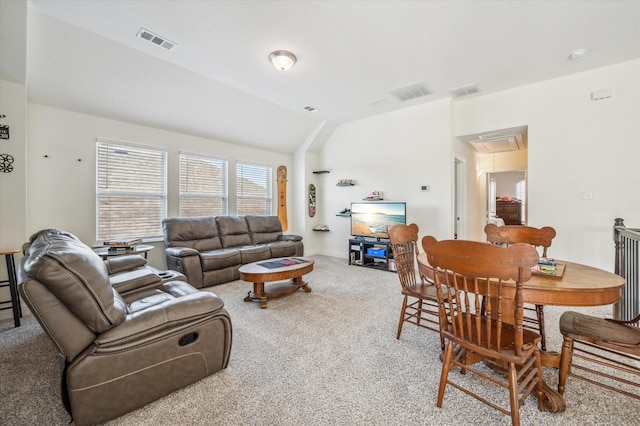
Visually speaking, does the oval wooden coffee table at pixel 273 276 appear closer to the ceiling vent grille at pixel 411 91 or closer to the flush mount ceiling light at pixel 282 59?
the flush mount ceiling light at pixel 282 59

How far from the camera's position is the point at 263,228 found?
546cm

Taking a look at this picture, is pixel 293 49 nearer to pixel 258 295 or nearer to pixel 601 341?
pixel 258 295

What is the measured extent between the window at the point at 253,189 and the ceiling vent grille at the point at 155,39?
281 centimetres

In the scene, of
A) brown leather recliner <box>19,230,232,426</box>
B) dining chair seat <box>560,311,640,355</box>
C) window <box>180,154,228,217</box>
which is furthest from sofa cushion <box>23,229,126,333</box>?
window <box>180,154,228,217</box>

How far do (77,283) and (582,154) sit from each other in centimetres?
560

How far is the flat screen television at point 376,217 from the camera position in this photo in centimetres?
488

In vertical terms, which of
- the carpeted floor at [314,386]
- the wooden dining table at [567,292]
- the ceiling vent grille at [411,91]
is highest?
the ceiling vent grille at [411,91]

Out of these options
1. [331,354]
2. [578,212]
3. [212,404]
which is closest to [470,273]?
[331,354]

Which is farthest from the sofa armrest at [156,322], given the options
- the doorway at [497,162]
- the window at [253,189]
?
the doorway at [497,162]

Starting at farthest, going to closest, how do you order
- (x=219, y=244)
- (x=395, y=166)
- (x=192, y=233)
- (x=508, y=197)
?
(x=508, y=197)
(x=395, y=166)
(x=219, y=244)
(x=192, y=233)

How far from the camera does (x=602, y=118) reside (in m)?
3.66

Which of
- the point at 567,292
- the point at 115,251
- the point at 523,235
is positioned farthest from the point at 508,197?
the point at 115,251

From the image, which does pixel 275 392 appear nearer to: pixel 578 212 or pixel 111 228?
pixel 111 228

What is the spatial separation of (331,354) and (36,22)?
13.6 ft
